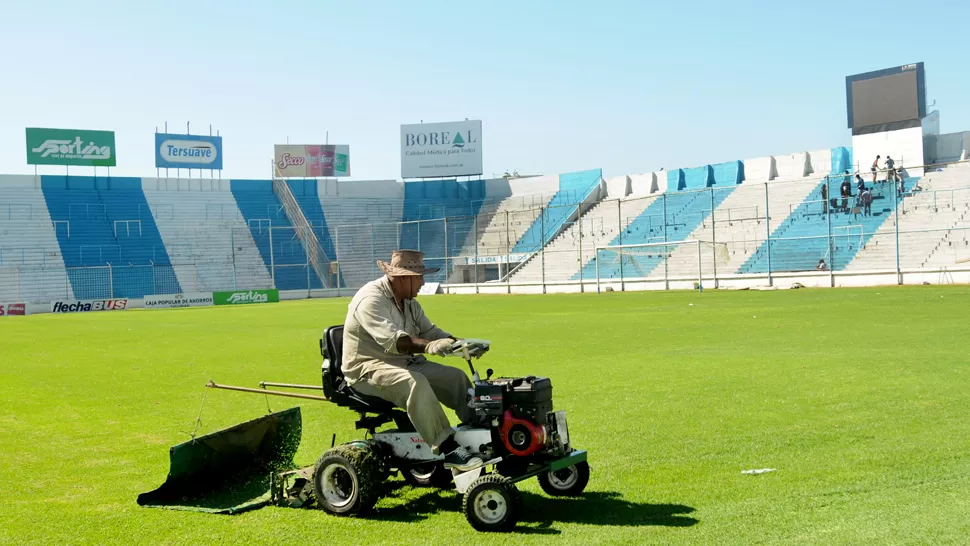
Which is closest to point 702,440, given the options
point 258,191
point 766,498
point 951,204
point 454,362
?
point 766,498

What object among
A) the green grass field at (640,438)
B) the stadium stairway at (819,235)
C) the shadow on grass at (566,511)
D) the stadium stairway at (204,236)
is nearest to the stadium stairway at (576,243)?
the stadium stairway at (819,235)

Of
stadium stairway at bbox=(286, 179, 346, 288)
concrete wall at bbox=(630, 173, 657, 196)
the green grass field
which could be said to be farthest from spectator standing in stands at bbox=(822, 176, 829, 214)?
stadium stairway at bbox=(286, 179, 346, 288)

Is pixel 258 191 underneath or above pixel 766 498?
above

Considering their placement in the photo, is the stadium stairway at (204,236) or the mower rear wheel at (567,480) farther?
the stadium stairway at (204,236)

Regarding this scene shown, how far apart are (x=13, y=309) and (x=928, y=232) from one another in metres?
39.5

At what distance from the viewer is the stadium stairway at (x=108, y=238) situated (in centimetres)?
4847

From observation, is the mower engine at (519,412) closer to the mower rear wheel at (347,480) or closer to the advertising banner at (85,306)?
the mower rear wheel at (347,480)

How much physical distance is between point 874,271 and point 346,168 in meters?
41.1

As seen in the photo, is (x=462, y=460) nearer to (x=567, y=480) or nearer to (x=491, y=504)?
(x=491, y=504)

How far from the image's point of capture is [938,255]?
31.2 metres

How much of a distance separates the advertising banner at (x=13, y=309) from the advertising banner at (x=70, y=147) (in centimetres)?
1484

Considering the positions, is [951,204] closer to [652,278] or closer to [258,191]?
[652,278]

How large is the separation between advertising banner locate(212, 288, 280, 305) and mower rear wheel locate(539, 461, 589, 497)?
4504 cm

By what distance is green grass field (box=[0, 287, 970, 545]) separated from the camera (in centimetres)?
492
